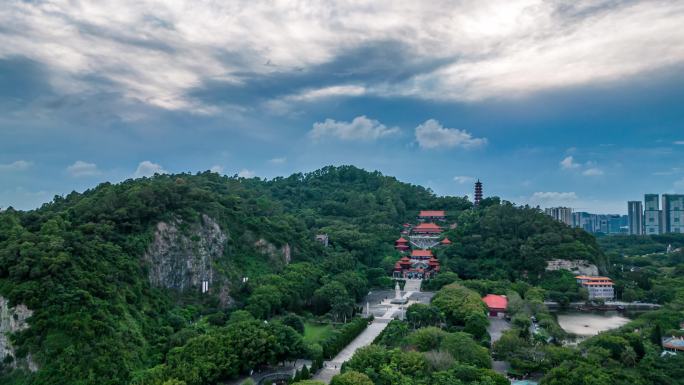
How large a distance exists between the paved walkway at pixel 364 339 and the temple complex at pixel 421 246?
17.7ft

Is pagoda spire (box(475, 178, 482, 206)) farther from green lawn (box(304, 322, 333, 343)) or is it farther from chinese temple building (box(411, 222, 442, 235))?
green lawn (box(304, 322, 333, 343))

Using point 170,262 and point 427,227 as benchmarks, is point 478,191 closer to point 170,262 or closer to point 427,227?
point 427,227

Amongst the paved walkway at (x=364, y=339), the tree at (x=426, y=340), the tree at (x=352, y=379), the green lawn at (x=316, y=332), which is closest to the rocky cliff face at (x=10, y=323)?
the paved walkway at (x=364, y=339)

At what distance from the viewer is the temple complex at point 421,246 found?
5328cm

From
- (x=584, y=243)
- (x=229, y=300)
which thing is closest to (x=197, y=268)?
(x=229, y=300)

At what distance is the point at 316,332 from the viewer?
1292 inches

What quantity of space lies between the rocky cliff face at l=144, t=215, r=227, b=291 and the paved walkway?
11748mm

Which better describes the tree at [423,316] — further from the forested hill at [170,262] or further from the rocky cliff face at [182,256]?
the rocky cliff face at [182,256]

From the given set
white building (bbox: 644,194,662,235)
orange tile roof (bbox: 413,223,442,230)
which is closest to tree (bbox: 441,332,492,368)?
orange tile roof (bbox: 413,223,442,230)

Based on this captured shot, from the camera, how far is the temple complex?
5328cm

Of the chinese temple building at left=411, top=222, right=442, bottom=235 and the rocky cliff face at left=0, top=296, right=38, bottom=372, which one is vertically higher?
the chinese temple building at left=411, top=222, right=442, bottom=235

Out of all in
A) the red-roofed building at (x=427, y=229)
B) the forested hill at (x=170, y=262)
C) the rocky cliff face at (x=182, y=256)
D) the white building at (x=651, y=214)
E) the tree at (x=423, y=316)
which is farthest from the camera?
the white building at (x=651, y=214)

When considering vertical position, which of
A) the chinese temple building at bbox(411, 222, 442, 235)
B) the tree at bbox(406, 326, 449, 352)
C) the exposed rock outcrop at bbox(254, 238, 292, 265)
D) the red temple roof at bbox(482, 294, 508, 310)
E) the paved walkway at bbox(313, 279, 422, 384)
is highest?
the chinese temple building at bbox(411, 222, 442, 235)

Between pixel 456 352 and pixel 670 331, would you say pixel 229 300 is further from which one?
pixel 670 331
